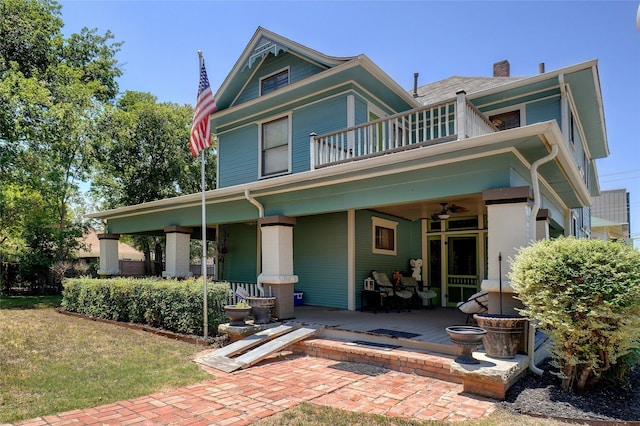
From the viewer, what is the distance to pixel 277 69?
11.7 metres

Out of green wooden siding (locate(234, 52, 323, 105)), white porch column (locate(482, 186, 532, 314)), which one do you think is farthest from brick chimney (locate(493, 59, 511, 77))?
white porch column (locate(482, 186, 532, 314))

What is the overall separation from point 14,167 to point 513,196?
16.6 metres

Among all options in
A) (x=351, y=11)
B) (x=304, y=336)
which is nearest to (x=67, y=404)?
(x=304, y=336)

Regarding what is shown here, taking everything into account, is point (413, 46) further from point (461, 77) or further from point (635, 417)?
point (635, 417)

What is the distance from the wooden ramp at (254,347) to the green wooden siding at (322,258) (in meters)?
2.68

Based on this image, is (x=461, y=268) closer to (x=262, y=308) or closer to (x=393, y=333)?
(x=393, y=333)

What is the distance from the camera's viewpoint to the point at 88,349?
688cm

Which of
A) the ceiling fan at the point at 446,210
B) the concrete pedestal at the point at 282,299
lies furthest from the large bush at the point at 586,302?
the concrete pedestal at the point at 282,299

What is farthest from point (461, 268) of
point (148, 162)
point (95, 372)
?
point (148, 162)

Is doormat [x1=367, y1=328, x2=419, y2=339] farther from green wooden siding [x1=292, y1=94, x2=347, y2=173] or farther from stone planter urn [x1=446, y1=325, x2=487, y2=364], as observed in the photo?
green wooden siding [x1=292, y1=94, x2=347, y2=173]

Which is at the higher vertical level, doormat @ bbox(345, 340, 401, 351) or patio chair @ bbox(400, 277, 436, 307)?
patio chair @ bbox(400, 277, 436, 307)

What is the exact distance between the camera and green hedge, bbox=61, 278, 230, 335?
7.71 m

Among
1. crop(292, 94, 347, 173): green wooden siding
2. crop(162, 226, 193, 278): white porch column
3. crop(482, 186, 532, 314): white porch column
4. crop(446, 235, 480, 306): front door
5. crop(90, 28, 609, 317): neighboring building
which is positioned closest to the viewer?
crop(482, 186, 532, 314): white porch column

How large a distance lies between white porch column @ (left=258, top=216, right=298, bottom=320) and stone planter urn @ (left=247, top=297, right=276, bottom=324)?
0.42 meters
